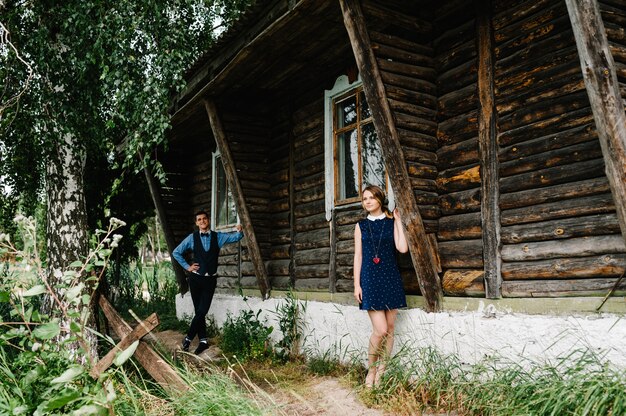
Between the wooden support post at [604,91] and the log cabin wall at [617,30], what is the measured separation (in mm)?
731

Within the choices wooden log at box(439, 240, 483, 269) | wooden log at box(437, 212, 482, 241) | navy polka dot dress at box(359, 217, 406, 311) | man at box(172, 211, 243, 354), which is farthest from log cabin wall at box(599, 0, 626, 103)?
man at box(172, 211, 243, 354)

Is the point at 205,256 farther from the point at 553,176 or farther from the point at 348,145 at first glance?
the point at 553,176

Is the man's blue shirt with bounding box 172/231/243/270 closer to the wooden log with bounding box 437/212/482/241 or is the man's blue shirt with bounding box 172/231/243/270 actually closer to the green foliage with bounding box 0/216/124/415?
the green foliage with bounding box 0/216/124/415

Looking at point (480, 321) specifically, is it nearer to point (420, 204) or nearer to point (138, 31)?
point (420, 204)

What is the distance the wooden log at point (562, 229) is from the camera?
11.3ft

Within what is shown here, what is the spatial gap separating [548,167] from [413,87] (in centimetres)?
139

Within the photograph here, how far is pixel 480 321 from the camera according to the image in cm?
407

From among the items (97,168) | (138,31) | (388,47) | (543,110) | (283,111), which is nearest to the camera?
(543,110)

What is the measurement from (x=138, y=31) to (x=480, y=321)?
4666 millimetres

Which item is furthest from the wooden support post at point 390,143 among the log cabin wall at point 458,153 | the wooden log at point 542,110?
the wooden log at point 542,110

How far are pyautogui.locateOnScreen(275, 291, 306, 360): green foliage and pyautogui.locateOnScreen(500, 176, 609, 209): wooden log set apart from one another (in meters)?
3.04

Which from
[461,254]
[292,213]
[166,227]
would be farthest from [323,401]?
[166,227]

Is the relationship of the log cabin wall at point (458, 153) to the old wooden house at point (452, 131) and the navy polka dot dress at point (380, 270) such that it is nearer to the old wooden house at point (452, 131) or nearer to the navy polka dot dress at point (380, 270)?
the old wooden house at point (452, 131)

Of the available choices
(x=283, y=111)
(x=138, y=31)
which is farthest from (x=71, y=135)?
(x=283, y=111)
